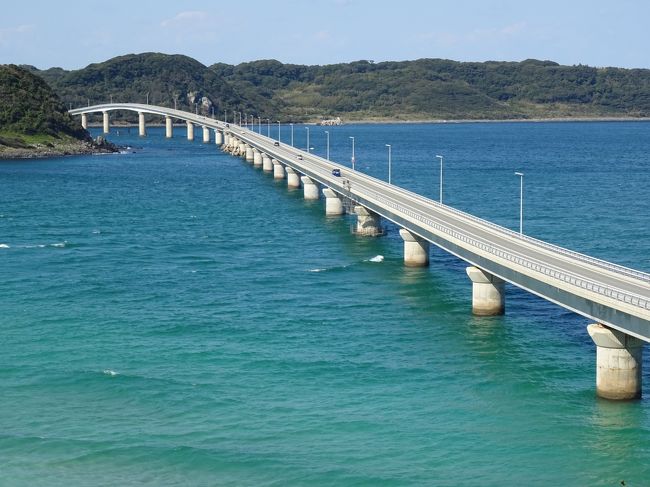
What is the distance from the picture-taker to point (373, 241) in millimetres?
105438

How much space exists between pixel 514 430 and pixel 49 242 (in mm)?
64926

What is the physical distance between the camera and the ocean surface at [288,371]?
1844 inches

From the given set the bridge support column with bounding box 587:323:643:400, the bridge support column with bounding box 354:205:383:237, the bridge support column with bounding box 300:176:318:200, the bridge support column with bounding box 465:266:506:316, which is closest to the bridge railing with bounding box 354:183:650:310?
the bridge support column with bounding box 587:323:643:400

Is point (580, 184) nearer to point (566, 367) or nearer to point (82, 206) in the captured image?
point (82, 206)

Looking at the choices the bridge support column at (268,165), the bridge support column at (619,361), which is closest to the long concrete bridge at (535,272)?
the bridge support column at (619,361)

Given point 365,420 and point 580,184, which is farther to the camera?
point 580,184

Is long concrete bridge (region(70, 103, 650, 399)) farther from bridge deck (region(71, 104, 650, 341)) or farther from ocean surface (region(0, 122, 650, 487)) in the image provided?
ocean surface (region(0, 122, 650, 487))

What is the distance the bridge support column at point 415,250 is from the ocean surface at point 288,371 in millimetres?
1630

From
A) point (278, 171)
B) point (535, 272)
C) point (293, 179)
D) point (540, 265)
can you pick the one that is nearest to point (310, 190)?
point (293, 179)

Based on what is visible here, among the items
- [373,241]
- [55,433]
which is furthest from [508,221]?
[55,433]

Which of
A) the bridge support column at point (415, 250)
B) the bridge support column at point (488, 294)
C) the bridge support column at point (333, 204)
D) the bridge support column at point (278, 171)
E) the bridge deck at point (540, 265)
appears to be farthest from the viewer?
the bridge support column at point (278, 171)

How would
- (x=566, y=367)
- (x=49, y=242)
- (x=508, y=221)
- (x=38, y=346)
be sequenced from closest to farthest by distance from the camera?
(x=566, y=367) → (x=38, y=346) → (x=49, y=242) → (x=508, y=221)

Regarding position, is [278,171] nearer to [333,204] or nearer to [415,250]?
[333,204]

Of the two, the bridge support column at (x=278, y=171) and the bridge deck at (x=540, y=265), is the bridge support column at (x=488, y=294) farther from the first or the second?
the bridge support column at (x=278, y=171)
